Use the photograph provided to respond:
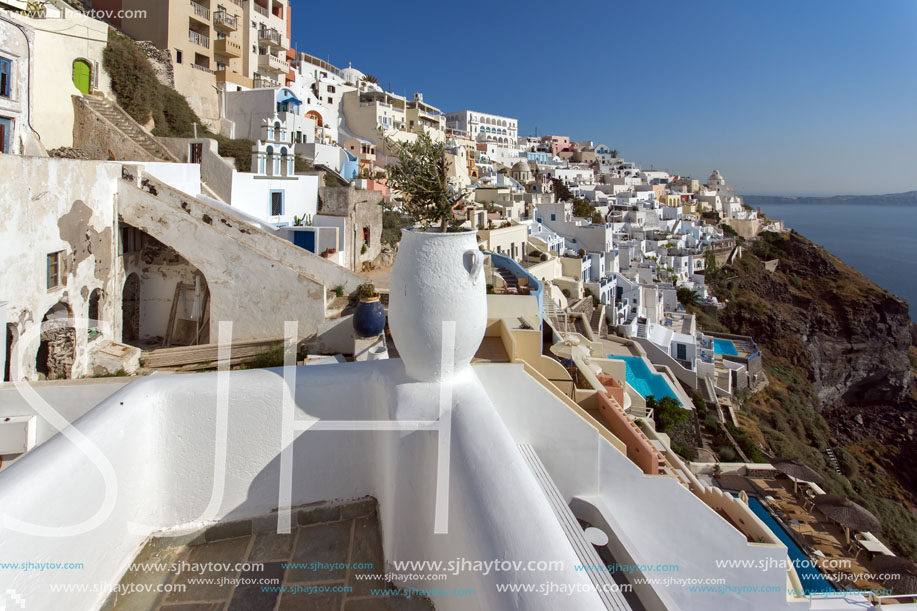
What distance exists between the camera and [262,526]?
3.60 metres

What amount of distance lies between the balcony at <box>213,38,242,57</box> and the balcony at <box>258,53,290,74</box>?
2.42m

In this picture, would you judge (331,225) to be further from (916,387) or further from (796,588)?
(916,387)

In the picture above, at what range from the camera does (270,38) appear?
1156 inches

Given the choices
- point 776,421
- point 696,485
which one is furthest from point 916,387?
point 696,485

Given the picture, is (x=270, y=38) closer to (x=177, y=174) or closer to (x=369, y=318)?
(x=177, y=174)

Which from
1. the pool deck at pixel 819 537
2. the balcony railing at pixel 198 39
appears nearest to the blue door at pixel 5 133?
the balcony railing at pixel 198 39

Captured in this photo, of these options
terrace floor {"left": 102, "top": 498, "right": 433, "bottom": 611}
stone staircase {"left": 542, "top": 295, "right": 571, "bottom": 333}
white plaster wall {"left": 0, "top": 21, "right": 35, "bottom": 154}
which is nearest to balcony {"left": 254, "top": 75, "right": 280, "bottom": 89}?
white plaster wall {"left": 0, "top": 21, "right": 35, "bottom": 154}

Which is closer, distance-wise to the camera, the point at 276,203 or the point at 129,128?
the point at 129,128

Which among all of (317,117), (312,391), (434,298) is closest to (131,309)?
(312,391)

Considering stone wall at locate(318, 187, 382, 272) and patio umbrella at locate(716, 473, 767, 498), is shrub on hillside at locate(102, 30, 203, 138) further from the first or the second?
patio umbrella at locate(716, 473, 767, 498)

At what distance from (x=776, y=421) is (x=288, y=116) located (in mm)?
29442

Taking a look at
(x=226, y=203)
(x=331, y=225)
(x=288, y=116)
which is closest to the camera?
(x=226, y=203)

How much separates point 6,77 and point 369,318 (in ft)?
32.8

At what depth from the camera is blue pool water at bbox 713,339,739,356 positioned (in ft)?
106
